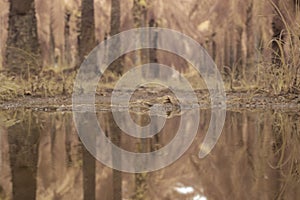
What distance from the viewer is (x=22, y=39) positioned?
12.3 feet

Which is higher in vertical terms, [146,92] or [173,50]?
[173,50]

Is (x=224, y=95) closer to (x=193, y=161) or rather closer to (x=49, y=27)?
(x=49, y=27)

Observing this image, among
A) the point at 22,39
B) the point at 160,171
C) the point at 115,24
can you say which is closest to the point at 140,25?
the point at 115,24

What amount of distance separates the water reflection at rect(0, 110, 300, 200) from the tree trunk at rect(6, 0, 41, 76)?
6.51 feet

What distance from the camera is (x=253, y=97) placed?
127 inches

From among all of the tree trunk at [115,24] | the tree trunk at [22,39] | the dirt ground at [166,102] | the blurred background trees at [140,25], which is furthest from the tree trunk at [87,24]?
the dirt ground at [166,102]

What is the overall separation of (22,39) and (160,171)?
9.74ft

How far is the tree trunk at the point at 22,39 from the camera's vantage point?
12.2ft

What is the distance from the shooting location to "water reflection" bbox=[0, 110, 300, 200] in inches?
A: 36.2

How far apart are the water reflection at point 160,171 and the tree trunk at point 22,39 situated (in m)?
1.98

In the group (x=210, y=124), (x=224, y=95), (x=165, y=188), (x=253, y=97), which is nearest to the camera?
(x=165, y=188)

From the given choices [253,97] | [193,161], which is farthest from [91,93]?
[193,161]

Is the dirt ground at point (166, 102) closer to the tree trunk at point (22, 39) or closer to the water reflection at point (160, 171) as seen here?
the tree trunk at point (22, 39)

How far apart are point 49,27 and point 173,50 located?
122cm
